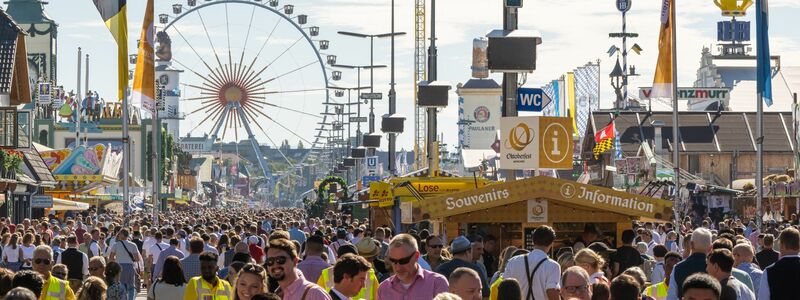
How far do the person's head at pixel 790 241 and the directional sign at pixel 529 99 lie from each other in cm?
983

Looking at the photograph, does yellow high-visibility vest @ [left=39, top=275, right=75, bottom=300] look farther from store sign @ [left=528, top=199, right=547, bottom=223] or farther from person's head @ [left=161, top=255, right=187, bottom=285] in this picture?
store sign @ [left=528, top=199, right=547, bottom=223]

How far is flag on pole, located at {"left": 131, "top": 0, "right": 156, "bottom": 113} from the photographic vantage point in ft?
106

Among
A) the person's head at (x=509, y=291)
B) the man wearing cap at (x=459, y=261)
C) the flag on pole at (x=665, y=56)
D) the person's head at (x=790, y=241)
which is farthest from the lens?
the flag on pole at (x=665, y=56)

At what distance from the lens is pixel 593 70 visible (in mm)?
117125

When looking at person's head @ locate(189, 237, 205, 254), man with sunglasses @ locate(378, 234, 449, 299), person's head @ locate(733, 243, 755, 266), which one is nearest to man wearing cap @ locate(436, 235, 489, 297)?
person's head @ locate(733, 243, 755, 266)

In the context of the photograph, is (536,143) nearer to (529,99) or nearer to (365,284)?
(529,99)

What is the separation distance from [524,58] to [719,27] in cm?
9164

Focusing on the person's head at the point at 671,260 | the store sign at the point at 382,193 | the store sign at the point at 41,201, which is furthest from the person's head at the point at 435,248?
the store sign at the point at 41,201

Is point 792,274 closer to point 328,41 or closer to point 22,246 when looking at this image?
point 22,246

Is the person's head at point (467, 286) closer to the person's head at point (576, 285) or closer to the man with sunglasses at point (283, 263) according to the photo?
the person's head at point (576, 285)

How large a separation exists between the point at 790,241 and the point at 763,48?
1911 centimetres

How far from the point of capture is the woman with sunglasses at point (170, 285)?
Answer: 46.0ft

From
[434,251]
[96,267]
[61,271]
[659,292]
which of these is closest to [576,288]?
[659,292]

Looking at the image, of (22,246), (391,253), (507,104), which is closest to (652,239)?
(507,104)
